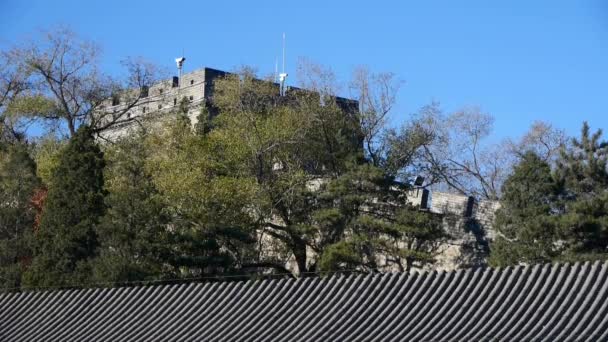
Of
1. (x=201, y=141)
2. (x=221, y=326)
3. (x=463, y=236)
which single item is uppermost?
(x=201, y=141)

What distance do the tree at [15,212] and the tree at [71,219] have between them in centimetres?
85

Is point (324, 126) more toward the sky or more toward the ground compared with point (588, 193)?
more toward the sky

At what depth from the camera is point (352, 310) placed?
14219 mm

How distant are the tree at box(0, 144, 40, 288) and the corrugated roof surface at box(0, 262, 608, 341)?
10509 millimetres

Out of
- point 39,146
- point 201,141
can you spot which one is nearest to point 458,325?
point 201,141

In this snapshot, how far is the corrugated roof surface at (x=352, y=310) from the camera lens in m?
12.7

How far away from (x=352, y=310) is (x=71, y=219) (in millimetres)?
14592

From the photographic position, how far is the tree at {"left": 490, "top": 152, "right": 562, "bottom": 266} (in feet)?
82.3

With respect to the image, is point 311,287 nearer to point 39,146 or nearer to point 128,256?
point 128,256

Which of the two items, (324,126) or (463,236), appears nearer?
(463,236)

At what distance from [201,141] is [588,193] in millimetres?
12267

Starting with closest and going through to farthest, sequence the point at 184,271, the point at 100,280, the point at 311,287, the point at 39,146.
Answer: the point at 311,287 → the point at 100,280 → the point at 184,271 → the point at 39,146

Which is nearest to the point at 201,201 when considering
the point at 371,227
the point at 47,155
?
the point at 371,227

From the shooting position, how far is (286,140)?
34.9m
